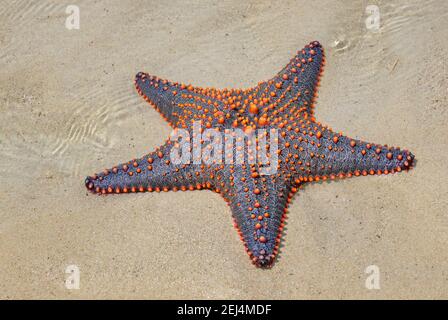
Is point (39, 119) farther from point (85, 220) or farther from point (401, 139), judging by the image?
point (401, 139)

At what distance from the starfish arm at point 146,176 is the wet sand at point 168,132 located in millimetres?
204

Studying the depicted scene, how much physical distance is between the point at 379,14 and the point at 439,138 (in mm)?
2374

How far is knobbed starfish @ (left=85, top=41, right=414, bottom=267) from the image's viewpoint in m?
6.41

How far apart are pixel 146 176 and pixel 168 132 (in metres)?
1.03

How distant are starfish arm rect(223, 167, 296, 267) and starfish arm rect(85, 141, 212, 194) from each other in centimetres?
58

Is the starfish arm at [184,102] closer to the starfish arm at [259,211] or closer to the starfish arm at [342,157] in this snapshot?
the starfish arm at [259,211]

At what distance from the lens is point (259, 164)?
6469 mm

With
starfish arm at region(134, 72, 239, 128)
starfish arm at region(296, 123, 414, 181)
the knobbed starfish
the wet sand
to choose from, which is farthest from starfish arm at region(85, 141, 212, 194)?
starfish arm at region(296, 123, 414, 181)

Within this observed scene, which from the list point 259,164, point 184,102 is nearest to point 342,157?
point 259,164

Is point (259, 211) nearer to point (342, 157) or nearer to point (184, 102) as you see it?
point (342, 157)

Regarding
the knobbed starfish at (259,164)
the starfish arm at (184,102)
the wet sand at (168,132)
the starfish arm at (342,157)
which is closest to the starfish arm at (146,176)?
the knobbed starfish at (259,164)

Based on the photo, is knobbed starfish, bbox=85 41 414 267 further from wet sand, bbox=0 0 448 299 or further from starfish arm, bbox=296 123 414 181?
wet sand, bbox=0 0 448 299

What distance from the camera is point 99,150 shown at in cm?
746

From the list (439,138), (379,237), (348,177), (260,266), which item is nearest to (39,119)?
(260,266)
